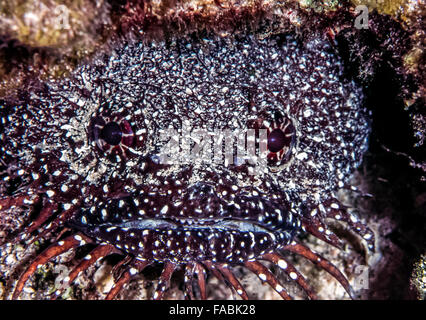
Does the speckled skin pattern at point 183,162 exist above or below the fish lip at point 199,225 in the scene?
above

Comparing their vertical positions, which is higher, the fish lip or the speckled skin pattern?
the speckled skin pattern

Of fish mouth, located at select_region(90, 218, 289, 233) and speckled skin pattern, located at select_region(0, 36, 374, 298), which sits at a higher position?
speckled skin pattern, located at select_region(0, 36, 374, 298)

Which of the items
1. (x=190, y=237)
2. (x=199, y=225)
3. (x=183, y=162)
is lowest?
(x=190, y=237)

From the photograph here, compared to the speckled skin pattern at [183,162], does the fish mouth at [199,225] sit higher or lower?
lower

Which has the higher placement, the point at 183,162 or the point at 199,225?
the point at 183,162

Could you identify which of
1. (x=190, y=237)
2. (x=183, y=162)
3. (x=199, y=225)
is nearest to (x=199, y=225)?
(x=199, y=225)

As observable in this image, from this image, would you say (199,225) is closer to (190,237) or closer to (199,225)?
(199,225)

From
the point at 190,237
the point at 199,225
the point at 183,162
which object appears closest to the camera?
the point at 190,237

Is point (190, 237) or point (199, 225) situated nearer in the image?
point (190, 237)
